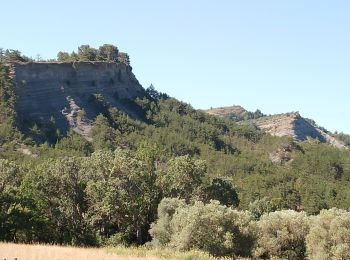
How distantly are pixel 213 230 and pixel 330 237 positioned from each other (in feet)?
42.9

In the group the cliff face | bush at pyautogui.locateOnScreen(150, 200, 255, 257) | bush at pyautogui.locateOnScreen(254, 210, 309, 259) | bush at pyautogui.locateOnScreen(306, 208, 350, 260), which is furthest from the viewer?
the cliff face

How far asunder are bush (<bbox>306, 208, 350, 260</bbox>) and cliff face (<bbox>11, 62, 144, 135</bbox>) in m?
98.0

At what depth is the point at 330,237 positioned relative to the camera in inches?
1903

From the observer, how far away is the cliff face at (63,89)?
13825 centimetres

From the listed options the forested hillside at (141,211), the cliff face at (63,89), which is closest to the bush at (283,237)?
the forested hillside at (141,211)

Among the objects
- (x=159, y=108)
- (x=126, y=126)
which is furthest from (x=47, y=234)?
(x=159, y=108)

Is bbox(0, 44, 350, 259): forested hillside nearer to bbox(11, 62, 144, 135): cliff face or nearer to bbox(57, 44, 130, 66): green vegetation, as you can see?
bbox(11, 62, 144, 135): cliff face

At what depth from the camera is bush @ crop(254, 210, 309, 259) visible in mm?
52656

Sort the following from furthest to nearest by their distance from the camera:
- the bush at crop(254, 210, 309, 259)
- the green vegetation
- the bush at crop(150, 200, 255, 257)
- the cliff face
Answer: the green vegetation < the cliff face < the bush at crop(254, 210, 309, 259) < the bush at crop(150, 200, 255, 257)

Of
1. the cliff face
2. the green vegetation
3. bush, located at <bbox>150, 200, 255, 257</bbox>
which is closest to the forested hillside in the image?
bush, located at <bbox>150, 200, 255, 257</bbox>

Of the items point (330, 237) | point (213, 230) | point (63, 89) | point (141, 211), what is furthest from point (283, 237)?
point (63, 89)

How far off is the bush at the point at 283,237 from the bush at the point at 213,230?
5407mm

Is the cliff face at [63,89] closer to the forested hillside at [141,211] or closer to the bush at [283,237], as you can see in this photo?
the forested hillside at [141,211]

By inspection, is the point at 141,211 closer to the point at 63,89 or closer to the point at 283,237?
the point at 283,237
